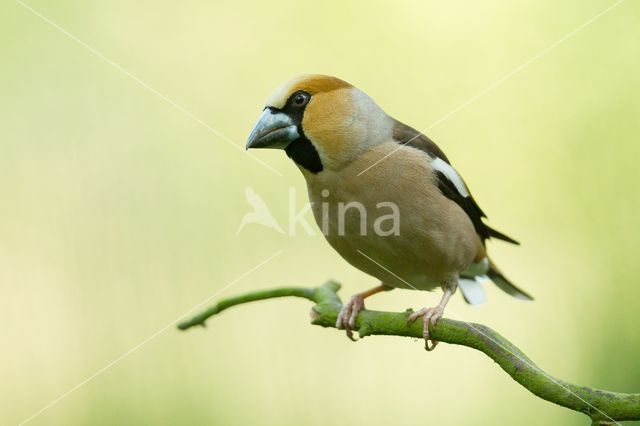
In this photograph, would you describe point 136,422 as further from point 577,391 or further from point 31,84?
point 31,84

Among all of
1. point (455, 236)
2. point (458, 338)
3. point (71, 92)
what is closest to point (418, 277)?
point (455, 236)

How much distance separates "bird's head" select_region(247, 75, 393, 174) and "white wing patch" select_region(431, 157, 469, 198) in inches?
9.5

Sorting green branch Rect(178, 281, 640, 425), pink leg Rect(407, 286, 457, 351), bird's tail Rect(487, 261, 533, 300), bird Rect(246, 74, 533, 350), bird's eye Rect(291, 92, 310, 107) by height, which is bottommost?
bird's tail Rect(487, 261, 533, 300)

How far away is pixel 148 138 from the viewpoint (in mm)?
3779

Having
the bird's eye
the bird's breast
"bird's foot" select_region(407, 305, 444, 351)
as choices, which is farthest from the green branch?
the bird's eye

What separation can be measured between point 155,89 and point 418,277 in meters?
1.89

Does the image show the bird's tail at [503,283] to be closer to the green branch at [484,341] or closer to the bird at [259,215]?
the bird at [259,215]

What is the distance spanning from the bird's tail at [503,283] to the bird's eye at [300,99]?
128 cm

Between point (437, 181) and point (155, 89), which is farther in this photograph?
point (155, 89)

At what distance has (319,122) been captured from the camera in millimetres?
2555

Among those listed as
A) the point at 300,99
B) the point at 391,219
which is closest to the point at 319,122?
the point at 300,99

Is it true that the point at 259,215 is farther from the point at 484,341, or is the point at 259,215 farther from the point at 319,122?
the point at 484,341

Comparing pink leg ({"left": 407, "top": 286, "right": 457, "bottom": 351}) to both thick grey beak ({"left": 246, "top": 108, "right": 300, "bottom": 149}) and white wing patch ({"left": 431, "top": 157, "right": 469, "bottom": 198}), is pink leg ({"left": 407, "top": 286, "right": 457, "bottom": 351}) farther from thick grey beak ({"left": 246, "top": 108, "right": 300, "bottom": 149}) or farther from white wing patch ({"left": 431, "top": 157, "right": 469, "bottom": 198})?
thick grey beak ({"left": 246, "top": 108, "right": 300, "bottom": 149})

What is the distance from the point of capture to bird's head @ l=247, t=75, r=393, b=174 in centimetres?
247
